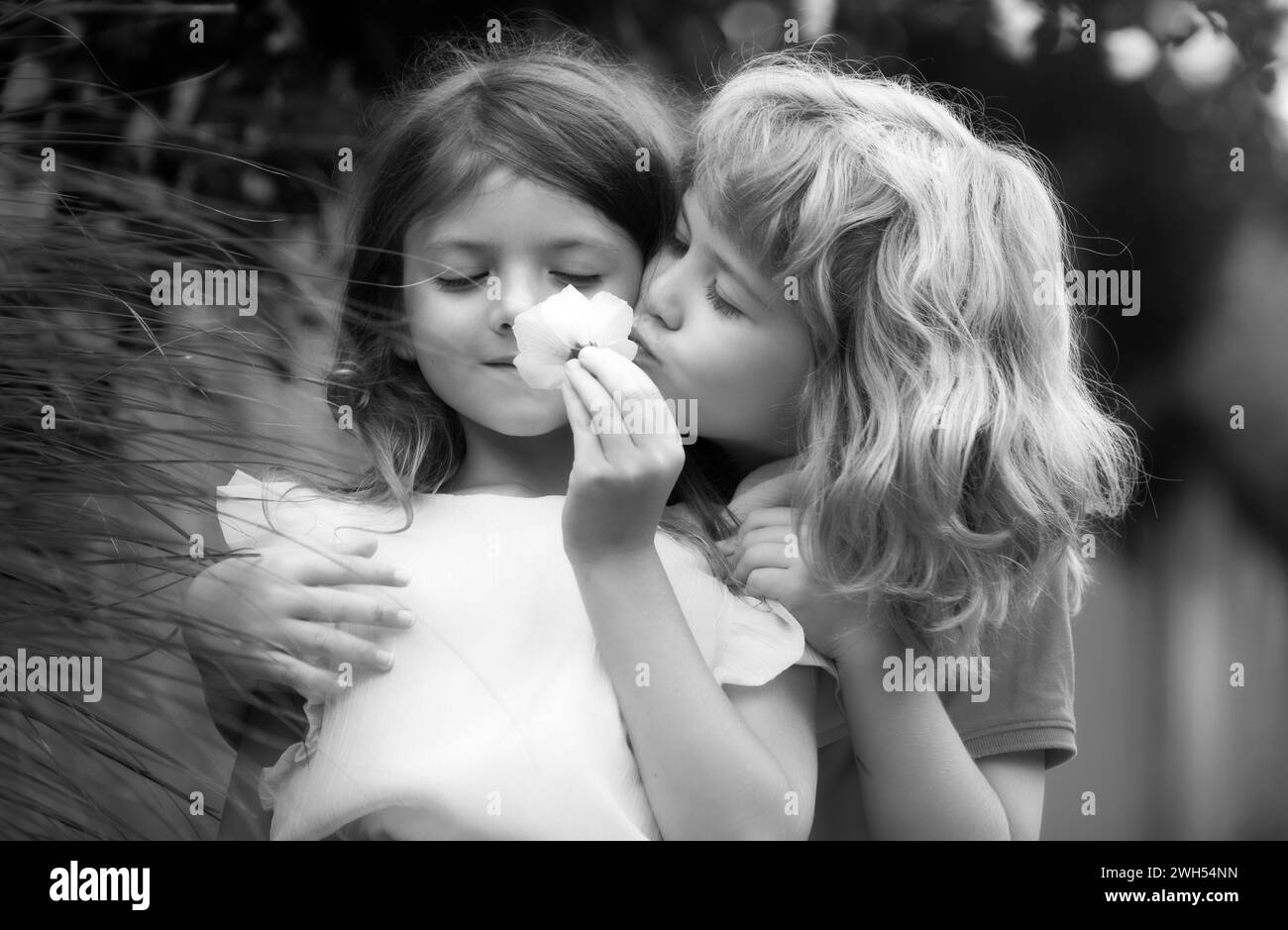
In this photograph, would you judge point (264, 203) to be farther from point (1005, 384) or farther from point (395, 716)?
point (1005, 384)

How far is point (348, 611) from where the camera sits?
1177 millimetres

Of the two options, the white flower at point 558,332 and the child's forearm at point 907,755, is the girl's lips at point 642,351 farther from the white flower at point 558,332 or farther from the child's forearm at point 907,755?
the child's forearm at point 907,755

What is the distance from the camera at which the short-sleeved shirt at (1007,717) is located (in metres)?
1.36

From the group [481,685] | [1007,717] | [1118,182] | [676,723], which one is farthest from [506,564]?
[1118,182]

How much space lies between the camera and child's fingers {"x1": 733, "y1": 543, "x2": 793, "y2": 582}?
123 cm

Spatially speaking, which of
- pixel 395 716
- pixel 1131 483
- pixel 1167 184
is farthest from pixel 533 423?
pixel 1167 184

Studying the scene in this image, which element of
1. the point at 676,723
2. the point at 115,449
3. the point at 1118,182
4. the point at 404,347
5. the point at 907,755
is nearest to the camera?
the point at 115,449

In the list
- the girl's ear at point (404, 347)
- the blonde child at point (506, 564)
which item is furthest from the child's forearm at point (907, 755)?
the girl's ear at point (404, 347)

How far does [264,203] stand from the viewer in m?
1.65

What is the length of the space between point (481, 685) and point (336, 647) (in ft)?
0.46

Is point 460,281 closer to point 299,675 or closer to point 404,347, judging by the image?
point 404,347

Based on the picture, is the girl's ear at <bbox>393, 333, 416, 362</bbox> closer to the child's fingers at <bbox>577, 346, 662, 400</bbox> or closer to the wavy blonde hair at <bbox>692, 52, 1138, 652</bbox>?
the child's fingers at <bbox>577, 346, 662, 400</bbox>

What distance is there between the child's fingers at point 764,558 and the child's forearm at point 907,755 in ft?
0.36

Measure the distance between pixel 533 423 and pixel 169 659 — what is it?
0.46m
